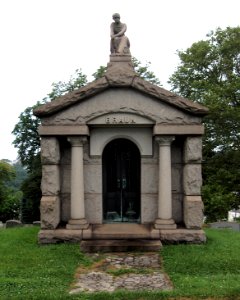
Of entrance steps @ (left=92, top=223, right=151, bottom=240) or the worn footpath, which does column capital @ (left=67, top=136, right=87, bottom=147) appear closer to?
entrance steps @ (left=92, top=223, right=151, bottom=240)

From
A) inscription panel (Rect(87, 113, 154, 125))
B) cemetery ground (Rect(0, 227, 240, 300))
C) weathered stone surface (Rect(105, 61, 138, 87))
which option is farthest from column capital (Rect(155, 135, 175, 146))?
cemetery ground (Rect(0, 227, 240, 300))

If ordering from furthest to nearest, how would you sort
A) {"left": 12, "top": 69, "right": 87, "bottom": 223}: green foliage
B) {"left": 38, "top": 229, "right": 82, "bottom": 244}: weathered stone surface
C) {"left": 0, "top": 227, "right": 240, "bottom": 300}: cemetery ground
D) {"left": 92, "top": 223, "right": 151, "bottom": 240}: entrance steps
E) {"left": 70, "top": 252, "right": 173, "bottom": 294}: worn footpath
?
1. {"left": 12, "top": 69, "right": 87, "bottom": 223}: green foliage
2. {"left": 38, "top": 229, "right": 82, "bottom": 244}: weathered stone surface
3. {"left": 92, "top": 223, "right": 151, "bottom": 240}: entrance steps
4. {"left": 70, "top": 252, "right": 173, "bottom": 294}: worn footpath
5. {"left": 0, "top": 227, "right": 240, "bottom": 300}: cemetery ground

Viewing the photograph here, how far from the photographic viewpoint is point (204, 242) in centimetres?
891

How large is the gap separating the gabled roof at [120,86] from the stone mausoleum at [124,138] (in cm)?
2

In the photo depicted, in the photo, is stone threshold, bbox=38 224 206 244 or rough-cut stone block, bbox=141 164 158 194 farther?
rough-cut stone block, bbox=141 164 158 194

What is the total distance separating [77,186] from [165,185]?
6.83ft

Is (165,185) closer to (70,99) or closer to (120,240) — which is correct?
(120,240)

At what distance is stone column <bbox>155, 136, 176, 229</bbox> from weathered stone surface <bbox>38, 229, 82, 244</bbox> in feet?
6.17

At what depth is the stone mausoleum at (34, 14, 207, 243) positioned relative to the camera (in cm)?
901

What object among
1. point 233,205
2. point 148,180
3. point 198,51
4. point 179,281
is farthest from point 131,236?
point 198,51

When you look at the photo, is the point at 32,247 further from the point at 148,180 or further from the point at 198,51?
the point at 198,51

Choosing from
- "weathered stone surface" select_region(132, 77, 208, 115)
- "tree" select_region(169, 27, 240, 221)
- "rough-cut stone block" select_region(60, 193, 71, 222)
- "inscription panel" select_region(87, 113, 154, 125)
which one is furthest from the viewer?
"tree" select_region(169, 27, 240, 221)

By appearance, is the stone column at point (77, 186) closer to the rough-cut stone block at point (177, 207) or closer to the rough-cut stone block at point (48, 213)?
the rough-cut stone block at point (48, 213)

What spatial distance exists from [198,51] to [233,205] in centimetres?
880
